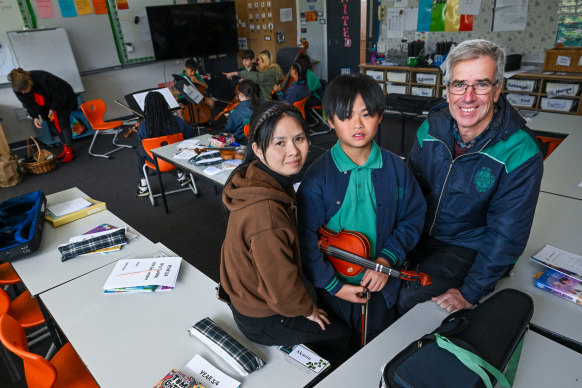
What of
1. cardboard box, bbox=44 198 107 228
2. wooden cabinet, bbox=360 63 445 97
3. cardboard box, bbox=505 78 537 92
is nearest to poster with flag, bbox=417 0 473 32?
wooden cabinet, bbox=360 63 445 97

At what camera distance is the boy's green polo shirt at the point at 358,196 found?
4.50 ft

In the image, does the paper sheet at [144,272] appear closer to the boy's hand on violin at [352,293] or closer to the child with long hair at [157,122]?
the boy's hand on violin at [352,293]

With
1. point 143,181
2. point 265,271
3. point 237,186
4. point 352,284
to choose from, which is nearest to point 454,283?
point 352,284

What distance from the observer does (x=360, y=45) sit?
21.8 feet

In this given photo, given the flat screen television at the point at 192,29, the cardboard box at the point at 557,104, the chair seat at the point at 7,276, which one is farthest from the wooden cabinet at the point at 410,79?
the chair seat at the point at 7,276

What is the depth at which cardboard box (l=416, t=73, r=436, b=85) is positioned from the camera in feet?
17.8

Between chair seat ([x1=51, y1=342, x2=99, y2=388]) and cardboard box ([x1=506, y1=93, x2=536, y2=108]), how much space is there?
5.25 m

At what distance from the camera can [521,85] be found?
184 inches

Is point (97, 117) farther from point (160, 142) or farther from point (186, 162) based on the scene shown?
point (186, 162)

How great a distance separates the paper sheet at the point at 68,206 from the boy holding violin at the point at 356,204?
157cm

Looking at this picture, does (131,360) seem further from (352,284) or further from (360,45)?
(360,45)

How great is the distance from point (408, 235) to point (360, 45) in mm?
5928

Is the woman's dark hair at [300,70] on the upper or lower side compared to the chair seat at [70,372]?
upper

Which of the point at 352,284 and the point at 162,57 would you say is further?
the point at 162,57
